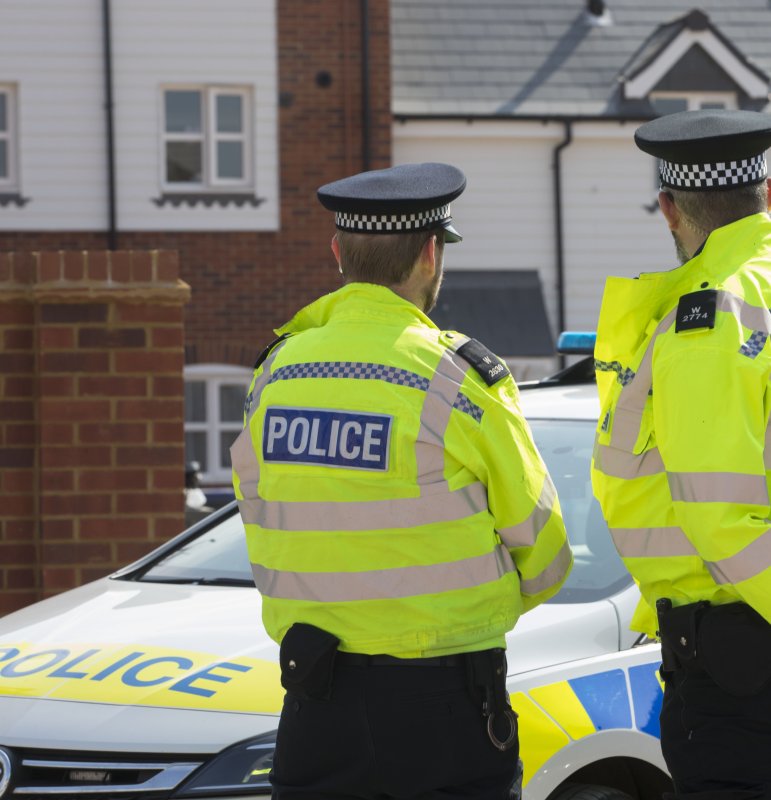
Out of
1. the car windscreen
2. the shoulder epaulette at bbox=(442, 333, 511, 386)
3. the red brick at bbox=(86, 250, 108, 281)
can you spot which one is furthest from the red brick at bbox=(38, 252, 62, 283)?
the shoulder epaulette at bbox=(442, 333, 511, 386)

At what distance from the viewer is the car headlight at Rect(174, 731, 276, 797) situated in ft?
9.63

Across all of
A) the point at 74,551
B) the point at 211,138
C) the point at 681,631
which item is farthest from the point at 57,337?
the point at 211,138

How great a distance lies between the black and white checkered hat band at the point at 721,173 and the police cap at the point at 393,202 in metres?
0.43

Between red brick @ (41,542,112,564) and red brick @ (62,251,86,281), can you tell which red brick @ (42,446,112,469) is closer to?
red brick @ (41,542,112,564)

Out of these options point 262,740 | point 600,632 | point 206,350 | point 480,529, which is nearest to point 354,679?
point 480,529

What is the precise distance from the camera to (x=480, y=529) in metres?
2.57

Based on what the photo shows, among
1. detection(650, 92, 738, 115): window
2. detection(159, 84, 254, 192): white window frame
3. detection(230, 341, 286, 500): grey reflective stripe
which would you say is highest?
detection(650, 92, 738, 115): window

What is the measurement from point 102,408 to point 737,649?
3.90 metres

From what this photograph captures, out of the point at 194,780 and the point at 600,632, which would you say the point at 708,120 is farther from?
the point at 194,780

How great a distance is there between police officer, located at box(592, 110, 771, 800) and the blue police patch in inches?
18.2

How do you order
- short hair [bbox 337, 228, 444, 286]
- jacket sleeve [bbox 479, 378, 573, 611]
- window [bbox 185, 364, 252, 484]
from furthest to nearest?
1. window [bbox 185, 364, 252, 484]
2. short hair [bbox 337, 228, 444, 286]
3. jacket sleeve [bbox 479, 378, 573, 611]

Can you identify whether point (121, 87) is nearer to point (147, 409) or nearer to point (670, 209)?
point (147, 409)

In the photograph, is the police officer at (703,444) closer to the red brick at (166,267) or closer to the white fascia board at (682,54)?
the red brick at (166,267)

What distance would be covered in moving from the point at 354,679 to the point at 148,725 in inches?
28.2
